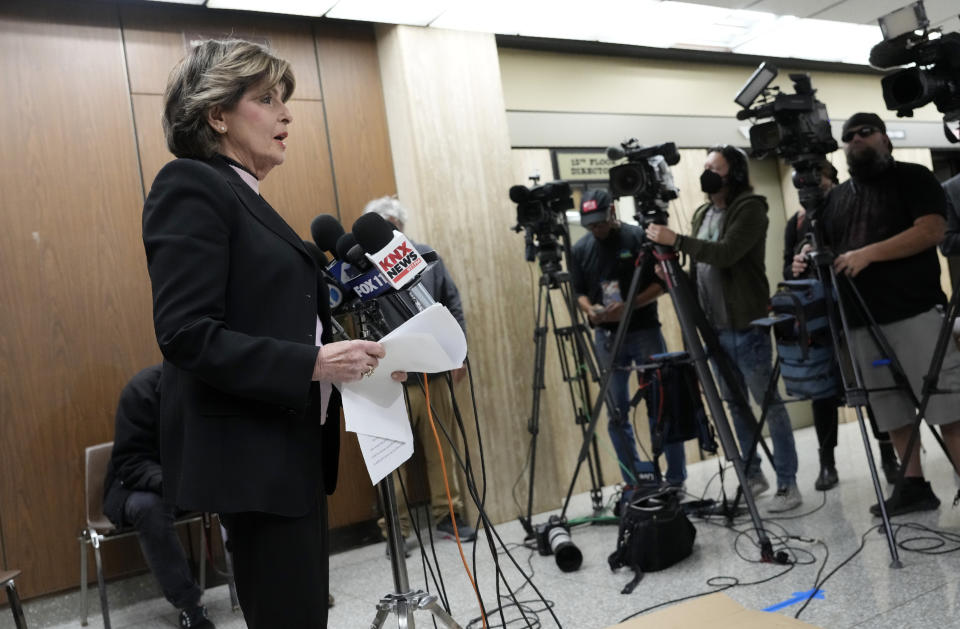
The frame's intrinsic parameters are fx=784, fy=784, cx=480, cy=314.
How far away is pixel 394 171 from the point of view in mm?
4645

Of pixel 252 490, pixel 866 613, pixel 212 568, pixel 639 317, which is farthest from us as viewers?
pixel 639 317

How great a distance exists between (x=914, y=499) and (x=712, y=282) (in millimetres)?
1363

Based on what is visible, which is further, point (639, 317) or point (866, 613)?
point (639, 317)

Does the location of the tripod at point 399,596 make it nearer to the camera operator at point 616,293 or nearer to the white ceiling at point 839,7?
the camera operator at point 616,293

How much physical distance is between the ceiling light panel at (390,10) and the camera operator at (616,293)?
1.33 metres

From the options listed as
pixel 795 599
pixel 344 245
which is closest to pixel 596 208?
pixel 795 599

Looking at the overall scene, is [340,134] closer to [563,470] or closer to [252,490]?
[563,470]

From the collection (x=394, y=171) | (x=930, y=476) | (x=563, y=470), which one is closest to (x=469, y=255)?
(x=394, y=171)

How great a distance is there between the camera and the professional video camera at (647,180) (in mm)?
3430

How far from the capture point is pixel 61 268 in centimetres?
368

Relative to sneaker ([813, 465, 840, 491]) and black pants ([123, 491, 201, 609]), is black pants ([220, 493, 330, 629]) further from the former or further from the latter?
sneaker ([813, 465, 840, 491])

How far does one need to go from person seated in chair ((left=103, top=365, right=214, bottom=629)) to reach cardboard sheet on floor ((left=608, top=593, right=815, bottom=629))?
217 centimetres

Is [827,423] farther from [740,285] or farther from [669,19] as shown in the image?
[669,19]

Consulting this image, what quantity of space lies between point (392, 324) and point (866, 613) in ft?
5.60
